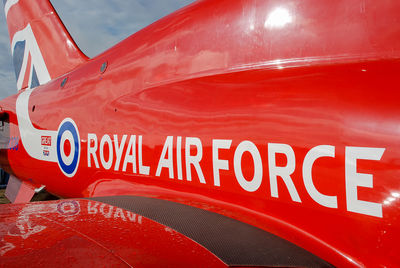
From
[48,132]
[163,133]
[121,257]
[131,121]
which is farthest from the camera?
[48,132]

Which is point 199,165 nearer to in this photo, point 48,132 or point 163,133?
point 163,133

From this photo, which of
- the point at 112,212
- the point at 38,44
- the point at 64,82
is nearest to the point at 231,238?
the point at 112,212

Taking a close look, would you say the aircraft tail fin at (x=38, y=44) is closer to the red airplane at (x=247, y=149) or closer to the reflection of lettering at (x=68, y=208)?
the red airplane at (x=247, y=149)

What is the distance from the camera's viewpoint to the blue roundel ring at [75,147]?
1833mm

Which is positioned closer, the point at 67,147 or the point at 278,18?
the point at 278,18

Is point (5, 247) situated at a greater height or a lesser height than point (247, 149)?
lesser

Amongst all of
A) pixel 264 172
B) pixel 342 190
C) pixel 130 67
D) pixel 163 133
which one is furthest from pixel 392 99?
pixel 130 67

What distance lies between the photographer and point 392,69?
771 millimetres

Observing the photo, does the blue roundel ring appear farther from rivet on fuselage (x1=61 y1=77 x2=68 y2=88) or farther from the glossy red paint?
the glossy red paint

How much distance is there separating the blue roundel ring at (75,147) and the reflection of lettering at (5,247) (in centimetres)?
127

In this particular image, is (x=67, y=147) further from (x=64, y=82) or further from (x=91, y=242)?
(x=91, y=242)

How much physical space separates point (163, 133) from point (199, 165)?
264 mm

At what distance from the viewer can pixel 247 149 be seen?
0.99 m

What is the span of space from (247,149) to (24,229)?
668mm
